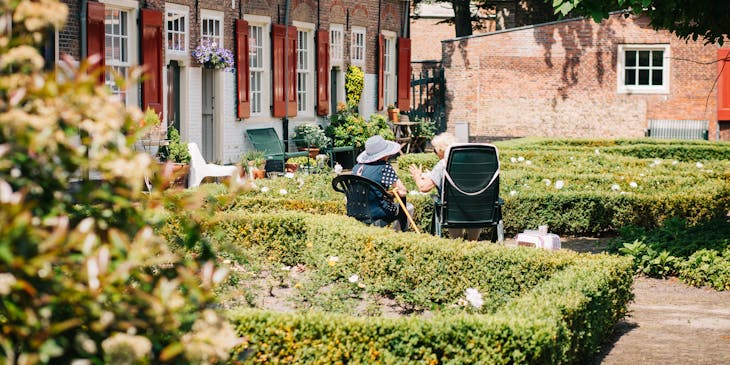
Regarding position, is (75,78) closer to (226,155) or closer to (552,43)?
(226,155)

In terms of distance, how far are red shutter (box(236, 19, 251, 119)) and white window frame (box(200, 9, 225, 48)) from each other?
1.21ft

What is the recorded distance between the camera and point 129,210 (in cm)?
279

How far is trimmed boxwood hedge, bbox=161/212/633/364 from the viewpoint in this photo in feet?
17.5

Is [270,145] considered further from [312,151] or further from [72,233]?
[72,233]

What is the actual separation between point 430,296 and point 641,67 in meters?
21.8

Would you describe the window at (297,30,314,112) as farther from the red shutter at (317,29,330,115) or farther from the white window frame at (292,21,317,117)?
the red shutter at (317,29,330,115)

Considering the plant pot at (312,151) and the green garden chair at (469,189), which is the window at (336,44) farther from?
the green garden chair at (469,189)

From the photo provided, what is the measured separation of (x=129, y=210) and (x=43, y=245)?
363 millimetres

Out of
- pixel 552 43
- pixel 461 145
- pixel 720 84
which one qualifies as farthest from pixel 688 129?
pixel 461 145

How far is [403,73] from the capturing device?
26.8m

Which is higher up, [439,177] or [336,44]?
[336,44]

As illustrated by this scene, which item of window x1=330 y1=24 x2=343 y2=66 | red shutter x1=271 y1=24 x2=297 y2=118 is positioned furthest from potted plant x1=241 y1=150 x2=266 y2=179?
window x1=330 y1=24 x2=343 y2=66

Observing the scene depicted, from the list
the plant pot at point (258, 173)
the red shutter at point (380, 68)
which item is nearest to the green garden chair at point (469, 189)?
the plant pot at point (258, 173)

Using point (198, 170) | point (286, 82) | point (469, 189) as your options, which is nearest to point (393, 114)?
point (286, 82)
